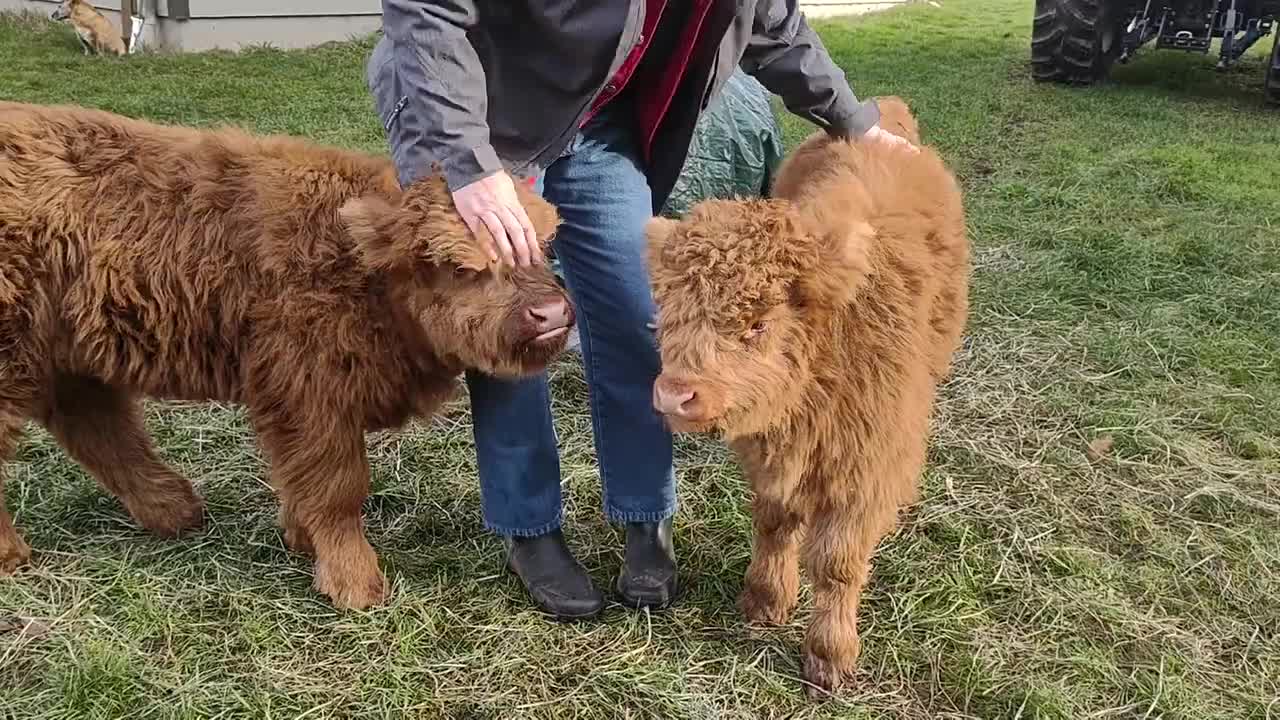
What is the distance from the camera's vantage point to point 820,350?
264cm

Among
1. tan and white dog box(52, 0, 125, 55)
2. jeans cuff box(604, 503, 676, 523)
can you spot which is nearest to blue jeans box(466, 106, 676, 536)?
jeans cuff box(604, 503, 676, 523)

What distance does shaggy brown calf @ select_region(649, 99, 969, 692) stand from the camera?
242 cm

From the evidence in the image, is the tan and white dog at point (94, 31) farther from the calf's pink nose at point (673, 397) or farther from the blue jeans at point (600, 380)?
the calf's pink nose at point (673, 397)

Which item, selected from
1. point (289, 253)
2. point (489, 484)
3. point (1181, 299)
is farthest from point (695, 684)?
point (1181, 299)

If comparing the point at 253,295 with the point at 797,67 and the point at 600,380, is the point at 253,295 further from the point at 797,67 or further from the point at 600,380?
the point at 797,67

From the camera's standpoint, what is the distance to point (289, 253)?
3.01 m

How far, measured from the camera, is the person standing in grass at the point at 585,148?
2568mm

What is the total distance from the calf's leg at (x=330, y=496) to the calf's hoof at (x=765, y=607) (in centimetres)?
112

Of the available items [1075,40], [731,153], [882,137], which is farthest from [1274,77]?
[882,137]

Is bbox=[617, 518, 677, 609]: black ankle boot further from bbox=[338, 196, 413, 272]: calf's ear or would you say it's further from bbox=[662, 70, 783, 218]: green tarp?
bbox=[662, 70, 783, 218]: green tarp

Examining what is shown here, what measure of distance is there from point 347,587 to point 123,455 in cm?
97

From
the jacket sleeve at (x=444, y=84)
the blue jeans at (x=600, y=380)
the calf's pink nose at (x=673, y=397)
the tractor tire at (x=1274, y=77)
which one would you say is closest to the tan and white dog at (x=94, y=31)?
the blue jeans at (x=600, y=380)

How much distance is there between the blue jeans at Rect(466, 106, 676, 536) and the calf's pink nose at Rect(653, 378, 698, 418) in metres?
0.60

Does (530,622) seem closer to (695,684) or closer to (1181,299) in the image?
(695,684)
